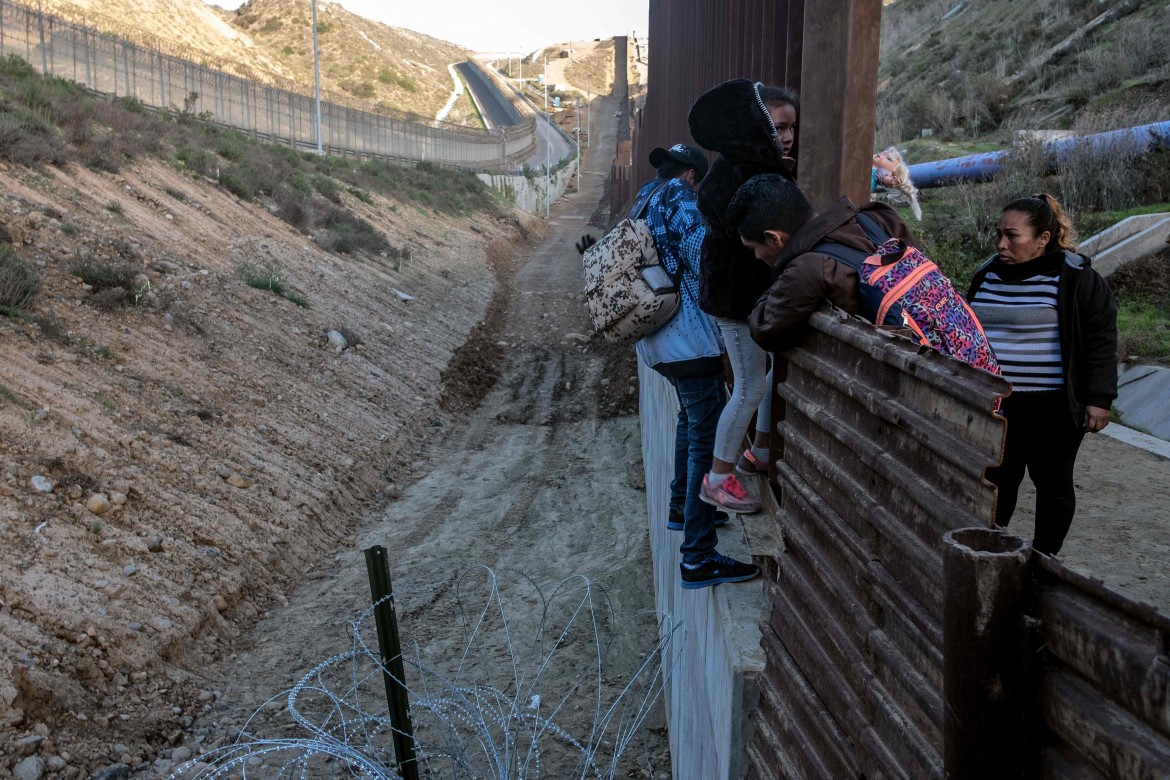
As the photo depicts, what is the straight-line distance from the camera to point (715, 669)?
9.68ft

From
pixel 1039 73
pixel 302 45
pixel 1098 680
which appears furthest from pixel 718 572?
pixel 302 45

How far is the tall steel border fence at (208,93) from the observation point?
76.0 feet

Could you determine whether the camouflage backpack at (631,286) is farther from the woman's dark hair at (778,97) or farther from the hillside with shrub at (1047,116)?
the hillside with shrub at (1047,116)

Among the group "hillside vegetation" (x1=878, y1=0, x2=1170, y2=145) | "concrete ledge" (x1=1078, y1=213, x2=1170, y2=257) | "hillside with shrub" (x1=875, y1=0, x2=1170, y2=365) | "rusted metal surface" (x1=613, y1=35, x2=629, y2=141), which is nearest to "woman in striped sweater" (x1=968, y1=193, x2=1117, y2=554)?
"hillside with shrub" (x1=875, y1=0, x2=1170, y2=365)

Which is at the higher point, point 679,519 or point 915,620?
point 915,620

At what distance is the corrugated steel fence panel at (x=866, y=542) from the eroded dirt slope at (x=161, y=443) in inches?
156

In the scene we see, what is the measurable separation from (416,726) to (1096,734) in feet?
15.3

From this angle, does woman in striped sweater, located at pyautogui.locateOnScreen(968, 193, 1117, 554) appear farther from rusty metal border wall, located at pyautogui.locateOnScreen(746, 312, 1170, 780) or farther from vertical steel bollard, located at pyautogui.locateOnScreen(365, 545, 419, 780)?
vertical steel bollard, located at pyautogui.locateOnScreen(365, 545, 419, 780)

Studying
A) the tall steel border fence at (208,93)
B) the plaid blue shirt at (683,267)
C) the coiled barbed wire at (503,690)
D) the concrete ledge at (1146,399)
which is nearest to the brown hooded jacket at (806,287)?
the plaid blue shirt at (683,267)

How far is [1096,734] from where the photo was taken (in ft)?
3.33

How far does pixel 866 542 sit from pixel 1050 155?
435 inches

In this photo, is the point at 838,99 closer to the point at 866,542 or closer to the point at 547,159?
the point at 866,542

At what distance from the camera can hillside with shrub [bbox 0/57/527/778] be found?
17.3ft

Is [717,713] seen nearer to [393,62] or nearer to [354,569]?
[354,569]
